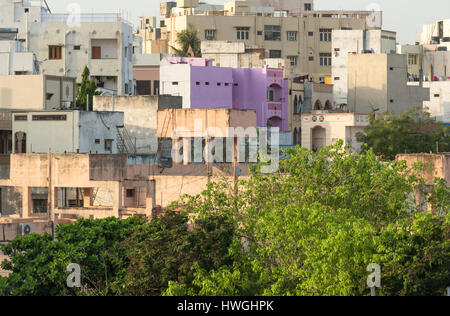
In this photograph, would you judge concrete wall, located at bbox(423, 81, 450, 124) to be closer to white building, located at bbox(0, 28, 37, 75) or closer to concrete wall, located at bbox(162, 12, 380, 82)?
concrete wall, located at bbox(162, 12, 380, 82)

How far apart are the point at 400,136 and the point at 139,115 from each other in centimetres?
1803

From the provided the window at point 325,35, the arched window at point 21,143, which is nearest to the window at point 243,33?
the window at point 325,35

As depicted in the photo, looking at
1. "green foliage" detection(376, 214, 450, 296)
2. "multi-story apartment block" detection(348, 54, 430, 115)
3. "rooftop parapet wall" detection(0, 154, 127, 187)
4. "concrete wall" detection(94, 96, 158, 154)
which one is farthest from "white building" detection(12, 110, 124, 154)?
"multi-story apartment block" detection(348, 54, 430, 115)

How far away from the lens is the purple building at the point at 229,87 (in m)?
63.6

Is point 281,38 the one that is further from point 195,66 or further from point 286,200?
point 286,200

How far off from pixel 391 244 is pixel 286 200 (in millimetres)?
5272

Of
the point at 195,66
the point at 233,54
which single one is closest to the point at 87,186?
the point at 195,66

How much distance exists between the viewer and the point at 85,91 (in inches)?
2269

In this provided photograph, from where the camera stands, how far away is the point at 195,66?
A: 209 feet

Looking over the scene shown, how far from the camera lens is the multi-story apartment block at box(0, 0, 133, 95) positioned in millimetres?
62969

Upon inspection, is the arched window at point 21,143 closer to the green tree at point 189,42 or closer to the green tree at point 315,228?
the green tree at point 315,228

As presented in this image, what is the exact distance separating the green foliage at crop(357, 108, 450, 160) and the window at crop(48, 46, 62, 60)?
17.7 m

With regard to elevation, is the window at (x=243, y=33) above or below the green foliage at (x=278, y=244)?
above

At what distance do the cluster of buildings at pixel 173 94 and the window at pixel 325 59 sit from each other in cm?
11
